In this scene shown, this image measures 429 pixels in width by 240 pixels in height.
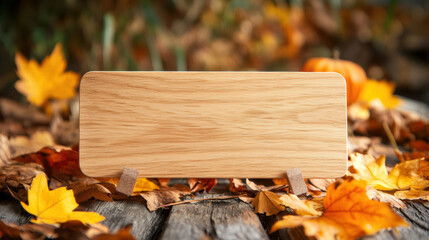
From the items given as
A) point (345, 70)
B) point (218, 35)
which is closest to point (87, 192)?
point (345, 70)

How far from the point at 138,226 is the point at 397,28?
307 cm

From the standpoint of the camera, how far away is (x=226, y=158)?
0.57 metres

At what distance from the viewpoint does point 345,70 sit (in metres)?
1.13

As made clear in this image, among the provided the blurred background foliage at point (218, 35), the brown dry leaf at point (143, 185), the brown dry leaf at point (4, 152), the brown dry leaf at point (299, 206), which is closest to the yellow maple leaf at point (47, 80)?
the blurred background foliage at point (218, 35)

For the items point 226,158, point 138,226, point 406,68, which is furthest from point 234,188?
point 406,68

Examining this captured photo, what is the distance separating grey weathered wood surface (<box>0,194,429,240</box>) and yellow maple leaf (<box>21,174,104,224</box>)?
32 millimetres

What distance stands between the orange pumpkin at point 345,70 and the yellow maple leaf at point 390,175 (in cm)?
53

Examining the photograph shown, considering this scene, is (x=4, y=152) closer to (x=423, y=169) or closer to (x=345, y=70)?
(x=423, y=169)

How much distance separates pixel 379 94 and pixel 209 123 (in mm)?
1015

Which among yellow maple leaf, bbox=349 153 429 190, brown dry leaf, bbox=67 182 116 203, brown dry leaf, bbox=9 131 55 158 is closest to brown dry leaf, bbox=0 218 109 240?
brown dry leaf, bbox=67 182 116 203

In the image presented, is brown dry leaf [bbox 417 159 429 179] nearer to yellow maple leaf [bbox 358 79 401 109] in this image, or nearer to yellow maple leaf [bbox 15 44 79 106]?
yellow maple leaf [bbox 358 79 401 109]

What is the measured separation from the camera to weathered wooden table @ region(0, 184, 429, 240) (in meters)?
0.45

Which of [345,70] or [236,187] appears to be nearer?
[236,187]

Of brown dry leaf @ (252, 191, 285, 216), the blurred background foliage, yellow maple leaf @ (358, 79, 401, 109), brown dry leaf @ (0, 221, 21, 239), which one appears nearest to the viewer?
brown dry leaf @ (0, 221, 21, 239)
